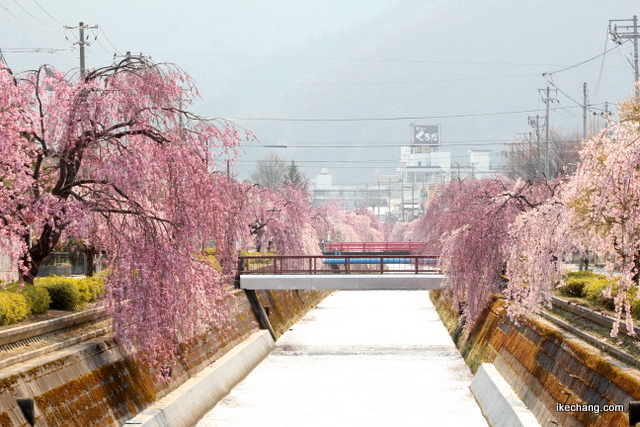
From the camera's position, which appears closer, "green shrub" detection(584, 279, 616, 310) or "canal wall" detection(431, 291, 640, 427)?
"canal wall" detection(431, 291, 640, 427)

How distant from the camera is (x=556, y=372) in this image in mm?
19359

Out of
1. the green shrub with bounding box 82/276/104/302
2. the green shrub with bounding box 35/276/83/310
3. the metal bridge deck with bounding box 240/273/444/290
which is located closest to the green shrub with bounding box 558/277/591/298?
the metal bridge deck with bounding box 240/273/444/290

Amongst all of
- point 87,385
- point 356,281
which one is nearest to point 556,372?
point 87,385

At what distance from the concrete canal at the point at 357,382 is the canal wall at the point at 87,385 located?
3.08 meters

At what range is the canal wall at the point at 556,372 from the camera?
14898 mm

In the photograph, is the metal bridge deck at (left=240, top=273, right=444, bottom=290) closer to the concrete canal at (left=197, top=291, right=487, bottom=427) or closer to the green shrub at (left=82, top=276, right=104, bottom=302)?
the concrete canal at (left=197, top=291, right=487, bottom=427)

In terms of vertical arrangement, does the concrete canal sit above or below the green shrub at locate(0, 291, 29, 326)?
below

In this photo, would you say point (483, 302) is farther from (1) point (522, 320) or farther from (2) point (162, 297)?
(2) point (162, 297)

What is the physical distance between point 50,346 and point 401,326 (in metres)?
35.2

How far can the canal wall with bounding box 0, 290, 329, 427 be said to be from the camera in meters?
14.5

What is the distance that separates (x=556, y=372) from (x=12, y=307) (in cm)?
1142

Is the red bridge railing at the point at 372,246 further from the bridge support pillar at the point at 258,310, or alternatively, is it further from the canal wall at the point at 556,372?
the canal wall at the point at 556,372

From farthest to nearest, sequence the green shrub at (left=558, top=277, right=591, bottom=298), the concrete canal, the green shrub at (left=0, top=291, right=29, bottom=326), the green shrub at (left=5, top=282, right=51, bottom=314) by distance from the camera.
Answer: the green shrub at (left=558, top=277, right=591, bottom=298) → the concrete canal → the green shrub at (left=5, top=282, right=51, bottom=314) → the green shrub at (left=0, top=291, right=29, bottom=326)

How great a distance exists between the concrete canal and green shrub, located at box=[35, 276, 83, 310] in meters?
4.82
